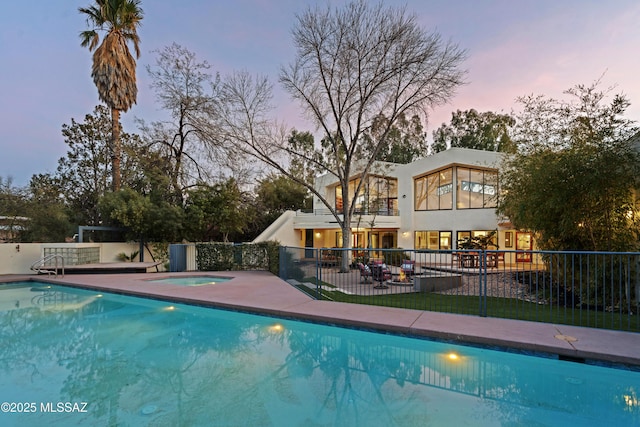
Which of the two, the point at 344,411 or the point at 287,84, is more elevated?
the point at 287,84

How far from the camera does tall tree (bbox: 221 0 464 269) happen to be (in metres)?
13.1

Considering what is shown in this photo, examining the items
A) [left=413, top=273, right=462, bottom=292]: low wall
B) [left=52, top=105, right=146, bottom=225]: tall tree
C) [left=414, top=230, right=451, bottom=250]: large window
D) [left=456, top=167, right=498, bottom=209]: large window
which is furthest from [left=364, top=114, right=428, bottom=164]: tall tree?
[left=52, top=105, right=146, bottom=225]: tall tree

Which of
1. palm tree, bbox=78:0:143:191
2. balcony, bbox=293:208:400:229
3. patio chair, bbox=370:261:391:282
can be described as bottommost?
patio chair, bbox=370:261:391:282

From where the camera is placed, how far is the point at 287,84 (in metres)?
14.8

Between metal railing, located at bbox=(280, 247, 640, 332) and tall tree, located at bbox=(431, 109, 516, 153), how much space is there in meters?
29.6

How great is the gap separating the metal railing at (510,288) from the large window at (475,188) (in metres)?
7.27

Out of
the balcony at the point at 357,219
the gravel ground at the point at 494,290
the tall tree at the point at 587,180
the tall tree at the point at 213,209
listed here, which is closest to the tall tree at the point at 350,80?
the tall tree at the point at 213,209

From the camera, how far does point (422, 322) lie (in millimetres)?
5844

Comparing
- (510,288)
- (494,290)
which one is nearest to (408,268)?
(494,290)

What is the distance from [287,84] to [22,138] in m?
25.3

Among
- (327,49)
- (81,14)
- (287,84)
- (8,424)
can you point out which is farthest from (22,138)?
(8,424)

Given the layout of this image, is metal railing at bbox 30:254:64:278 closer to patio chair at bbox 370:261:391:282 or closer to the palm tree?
the palm tree

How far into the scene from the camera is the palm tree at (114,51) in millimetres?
17156

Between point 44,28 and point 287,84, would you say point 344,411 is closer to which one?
point 287,84
